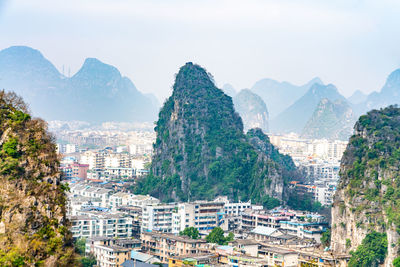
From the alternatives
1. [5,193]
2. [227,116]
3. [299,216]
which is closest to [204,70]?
[227,116]

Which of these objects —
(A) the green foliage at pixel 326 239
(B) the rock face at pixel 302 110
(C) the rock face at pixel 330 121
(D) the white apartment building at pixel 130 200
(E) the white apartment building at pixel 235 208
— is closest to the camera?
(A) the green foliage at pixel 326 239

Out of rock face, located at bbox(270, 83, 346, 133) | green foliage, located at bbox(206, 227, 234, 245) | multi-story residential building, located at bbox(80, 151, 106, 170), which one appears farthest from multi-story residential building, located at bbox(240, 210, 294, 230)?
rock face, located at bbox(270, 83, 346, 133)

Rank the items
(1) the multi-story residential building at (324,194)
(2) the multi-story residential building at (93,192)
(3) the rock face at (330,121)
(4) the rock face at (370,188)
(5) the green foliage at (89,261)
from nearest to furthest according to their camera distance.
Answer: (5) the green foliage at (89,261)
(4) the rock face at (370,188)
(2) the multi-story residential building at (93,192)
(1) the multi-story residential building at (324,194)
(3) the rock face at (330,121)

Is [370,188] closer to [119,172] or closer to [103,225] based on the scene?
[103,225]

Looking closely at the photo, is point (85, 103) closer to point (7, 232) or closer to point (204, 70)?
point (204, 70)

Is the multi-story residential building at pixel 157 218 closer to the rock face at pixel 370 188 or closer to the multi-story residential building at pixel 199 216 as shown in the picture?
the multi-story residential building at pixel 199 216

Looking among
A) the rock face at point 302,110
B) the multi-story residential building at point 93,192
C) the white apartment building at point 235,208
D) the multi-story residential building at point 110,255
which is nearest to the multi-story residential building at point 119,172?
the multi-story residential building at point 93,192

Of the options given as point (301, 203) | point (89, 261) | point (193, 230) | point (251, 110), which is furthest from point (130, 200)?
point (251, 110)
